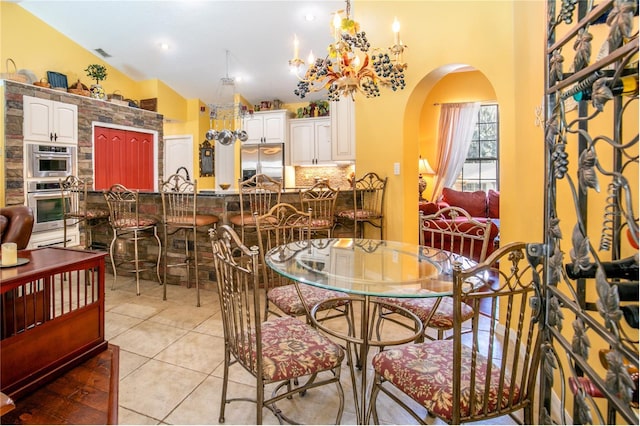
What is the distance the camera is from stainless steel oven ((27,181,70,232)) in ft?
16.3

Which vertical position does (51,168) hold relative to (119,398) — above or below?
above

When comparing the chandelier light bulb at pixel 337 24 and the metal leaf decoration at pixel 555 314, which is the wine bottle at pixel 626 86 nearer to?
the metal leaf decoration at pixel 555 314

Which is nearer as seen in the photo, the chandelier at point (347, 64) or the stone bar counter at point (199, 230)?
the chandelier at point (347, 64)

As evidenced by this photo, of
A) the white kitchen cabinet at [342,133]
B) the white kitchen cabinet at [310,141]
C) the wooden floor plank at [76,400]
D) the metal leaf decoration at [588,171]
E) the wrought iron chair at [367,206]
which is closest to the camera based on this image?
the metal leaf decoration at [588,171]

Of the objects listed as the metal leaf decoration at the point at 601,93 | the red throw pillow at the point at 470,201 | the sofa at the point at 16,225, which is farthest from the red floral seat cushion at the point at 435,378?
the red throw pillow at the point at 470,201

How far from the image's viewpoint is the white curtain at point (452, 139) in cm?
664

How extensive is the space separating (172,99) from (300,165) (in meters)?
3.09

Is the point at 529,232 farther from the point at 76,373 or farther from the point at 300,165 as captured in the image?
the point at 300,165

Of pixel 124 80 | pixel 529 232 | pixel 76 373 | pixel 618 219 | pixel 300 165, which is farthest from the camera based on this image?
pixel 300 165

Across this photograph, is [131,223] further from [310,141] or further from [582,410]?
[310,141]

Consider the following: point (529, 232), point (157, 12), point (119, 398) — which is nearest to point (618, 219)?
point (529, 232)

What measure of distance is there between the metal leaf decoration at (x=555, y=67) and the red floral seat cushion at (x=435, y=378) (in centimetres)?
96

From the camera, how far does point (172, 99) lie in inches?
295

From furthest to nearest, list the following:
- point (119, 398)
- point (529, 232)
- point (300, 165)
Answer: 1. point (300, 165)
2. point (529, 232)
3. point (119, 398)
